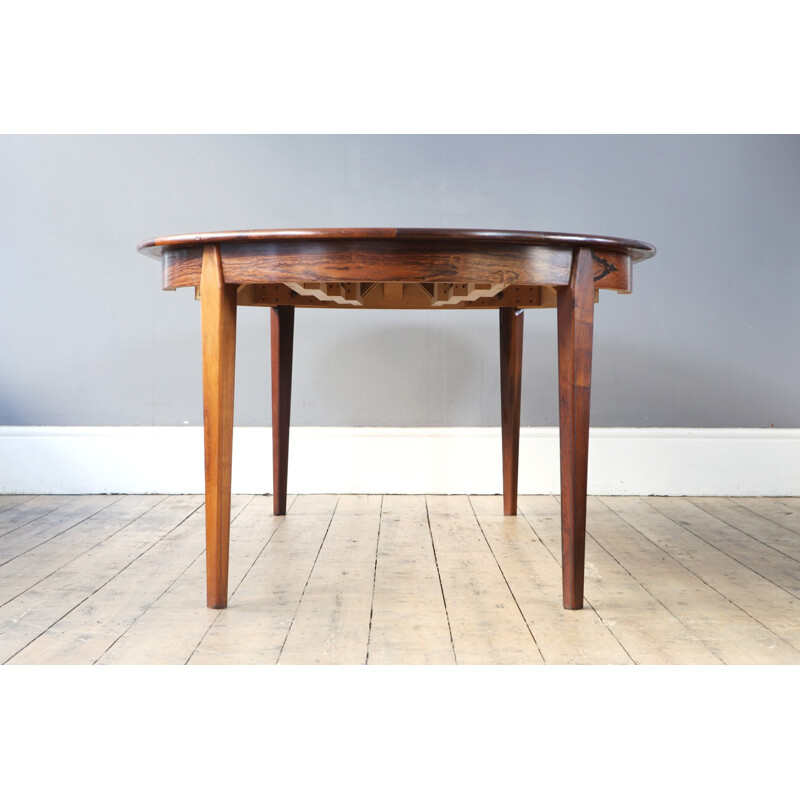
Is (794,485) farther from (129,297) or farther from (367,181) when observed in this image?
(129,297)

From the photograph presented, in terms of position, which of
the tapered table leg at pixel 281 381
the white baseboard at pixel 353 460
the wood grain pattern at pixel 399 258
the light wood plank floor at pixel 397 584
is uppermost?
the wood grain pattern at pixel 399 258

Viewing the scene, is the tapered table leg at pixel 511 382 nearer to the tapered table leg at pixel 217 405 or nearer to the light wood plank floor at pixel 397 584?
the light wood plank floor at pixel 397 584

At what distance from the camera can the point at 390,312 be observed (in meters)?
2.45

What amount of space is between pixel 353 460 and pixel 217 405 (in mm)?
1096

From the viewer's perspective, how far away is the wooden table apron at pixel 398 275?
1308 mm

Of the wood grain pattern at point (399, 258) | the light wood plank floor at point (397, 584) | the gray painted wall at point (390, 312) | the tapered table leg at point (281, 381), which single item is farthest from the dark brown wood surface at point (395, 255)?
the gray painted wall at point (390, 312)

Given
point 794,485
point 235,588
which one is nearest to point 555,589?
point 235,588

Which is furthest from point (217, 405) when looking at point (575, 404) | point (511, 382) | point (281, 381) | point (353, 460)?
point (353, 460)

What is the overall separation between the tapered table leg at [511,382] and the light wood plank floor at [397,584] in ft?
0.52

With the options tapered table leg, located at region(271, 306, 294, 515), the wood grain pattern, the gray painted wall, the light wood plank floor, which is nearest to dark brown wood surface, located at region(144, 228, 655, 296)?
the wood grain pattern

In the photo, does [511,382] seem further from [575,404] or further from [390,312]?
[575,404]
